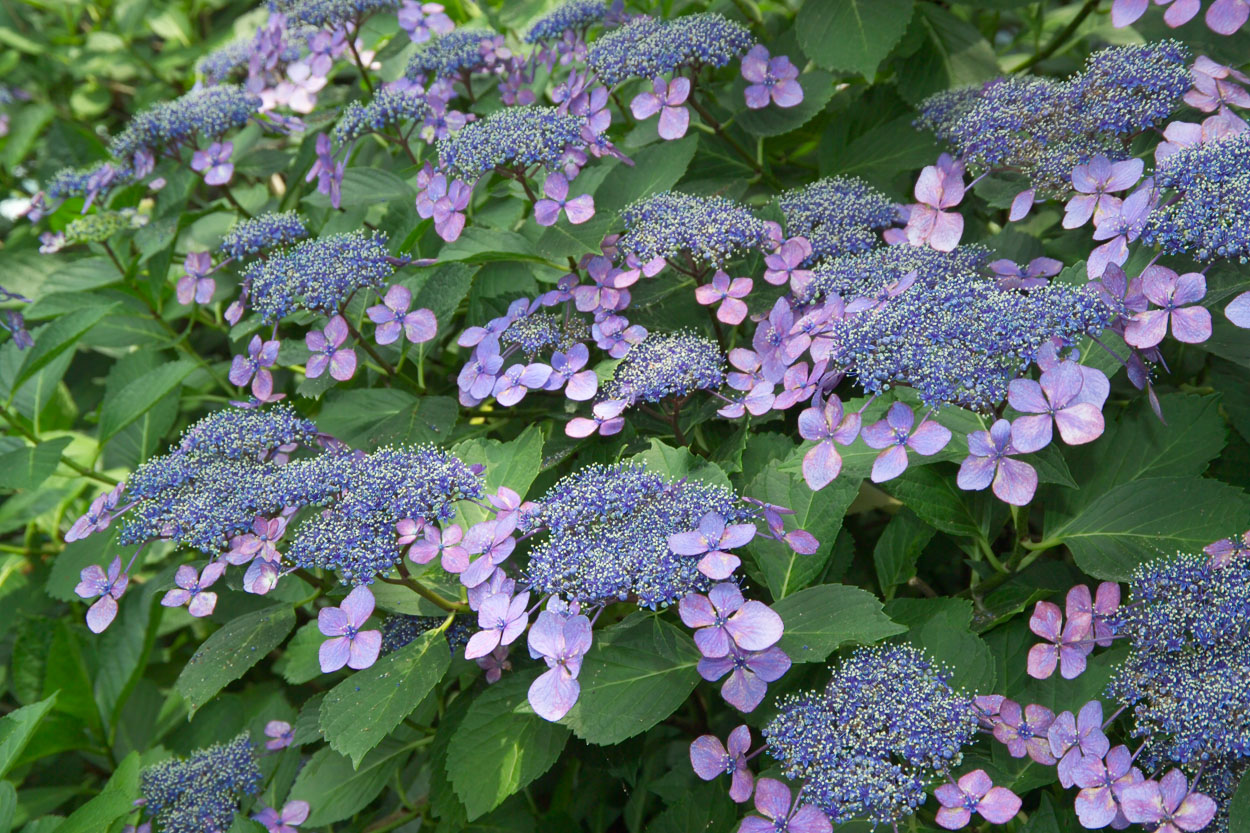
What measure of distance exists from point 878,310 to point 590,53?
23.8 inches

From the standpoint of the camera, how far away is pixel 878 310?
949 millimetres

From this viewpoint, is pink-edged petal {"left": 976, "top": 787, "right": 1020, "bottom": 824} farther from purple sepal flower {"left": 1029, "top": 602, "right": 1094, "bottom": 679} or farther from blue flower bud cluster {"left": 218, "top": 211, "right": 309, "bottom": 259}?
blue flower bud cluster {"left": 218, "top": 211, "right": 309, "bottom": 259}

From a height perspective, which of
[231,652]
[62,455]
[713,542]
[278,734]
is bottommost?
[278,734]

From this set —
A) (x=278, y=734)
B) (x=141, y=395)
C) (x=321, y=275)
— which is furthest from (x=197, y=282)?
(x=278, y=734)

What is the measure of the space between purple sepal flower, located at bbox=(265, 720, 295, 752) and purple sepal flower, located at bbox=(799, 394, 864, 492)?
0.74 m

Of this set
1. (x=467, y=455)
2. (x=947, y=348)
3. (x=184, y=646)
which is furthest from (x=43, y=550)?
(x=947, y=348)

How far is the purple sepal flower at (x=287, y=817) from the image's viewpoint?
114cm

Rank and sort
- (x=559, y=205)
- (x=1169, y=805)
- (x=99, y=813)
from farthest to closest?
(x=559, y=205) < (x=99, y=813) < (x=1169, y=805)

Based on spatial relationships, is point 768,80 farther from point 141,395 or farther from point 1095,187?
point 141,395

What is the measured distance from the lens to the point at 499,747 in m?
0.98

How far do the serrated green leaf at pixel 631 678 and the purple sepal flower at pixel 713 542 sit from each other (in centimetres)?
9

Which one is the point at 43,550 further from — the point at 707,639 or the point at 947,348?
the point at 947,348

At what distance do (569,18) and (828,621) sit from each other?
94 centimetres

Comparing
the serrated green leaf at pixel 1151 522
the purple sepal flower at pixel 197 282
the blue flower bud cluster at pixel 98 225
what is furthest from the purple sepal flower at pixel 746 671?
the blue flower bud cluster at pixel 98 225
